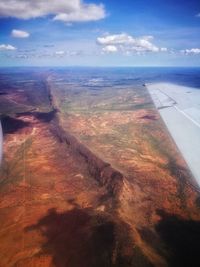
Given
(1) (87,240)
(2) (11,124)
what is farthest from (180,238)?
(2) (11,124)

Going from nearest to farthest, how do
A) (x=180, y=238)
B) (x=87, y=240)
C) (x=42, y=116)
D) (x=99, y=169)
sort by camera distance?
(x=87, y=240), (x=180, y=238), (x=99, y=169), (x=42, y=116)

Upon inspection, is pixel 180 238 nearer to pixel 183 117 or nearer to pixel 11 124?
pixel 183 117

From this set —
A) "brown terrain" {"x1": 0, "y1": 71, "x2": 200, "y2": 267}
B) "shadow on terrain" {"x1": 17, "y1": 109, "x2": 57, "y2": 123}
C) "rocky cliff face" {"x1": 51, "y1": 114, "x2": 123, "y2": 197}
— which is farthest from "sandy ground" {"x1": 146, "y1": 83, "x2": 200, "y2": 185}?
"shadow on terrain" {"x1": 17, "y1": 109, "x2": 57, "y2": 123}

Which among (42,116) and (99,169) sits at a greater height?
(99,169)

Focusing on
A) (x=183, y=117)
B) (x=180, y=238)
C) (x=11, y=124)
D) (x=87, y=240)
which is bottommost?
(x=180, y=238)

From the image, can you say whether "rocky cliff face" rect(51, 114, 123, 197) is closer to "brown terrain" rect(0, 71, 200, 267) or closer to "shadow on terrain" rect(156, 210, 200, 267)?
"brown terrain" rect(0, 71, 200, 267)

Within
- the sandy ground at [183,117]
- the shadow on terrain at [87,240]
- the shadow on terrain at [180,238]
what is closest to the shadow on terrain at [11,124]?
the shadow on terrain at [87,240]
